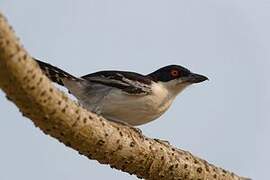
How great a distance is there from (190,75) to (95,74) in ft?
4.62

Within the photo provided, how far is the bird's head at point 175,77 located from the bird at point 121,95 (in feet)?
0.73

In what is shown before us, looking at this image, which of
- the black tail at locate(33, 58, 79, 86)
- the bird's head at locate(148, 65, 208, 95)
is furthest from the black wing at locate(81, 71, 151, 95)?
the black tail at locate(33, 58, 79, 86)

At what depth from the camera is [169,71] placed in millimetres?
9305

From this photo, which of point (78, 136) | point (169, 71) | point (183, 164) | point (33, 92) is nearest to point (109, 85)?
point (169, 71)

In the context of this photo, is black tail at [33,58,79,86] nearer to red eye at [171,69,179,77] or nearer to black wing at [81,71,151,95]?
black wing at [81,71,151,95]

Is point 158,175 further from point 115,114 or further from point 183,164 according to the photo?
point 115,114

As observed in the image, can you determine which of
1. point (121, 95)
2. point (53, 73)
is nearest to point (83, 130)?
point (53, 73)

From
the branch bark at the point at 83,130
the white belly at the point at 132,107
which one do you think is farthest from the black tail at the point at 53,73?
the branch bark at the point at 83,130

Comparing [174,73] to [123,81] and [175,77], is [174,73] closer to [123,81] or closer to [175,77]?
[175,77]

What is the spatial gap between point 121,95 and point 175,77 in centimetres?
128

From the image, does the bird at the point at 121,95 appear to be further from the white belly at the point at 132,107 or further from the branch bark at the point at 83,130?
the branch bark at the point at 83,130

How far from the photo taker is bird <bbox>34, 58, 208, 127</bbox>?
8.10 m

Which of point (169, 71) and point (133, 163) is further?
point (169, 71)

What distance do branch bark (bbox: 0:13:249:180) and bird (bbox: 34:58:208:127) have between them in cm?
183
